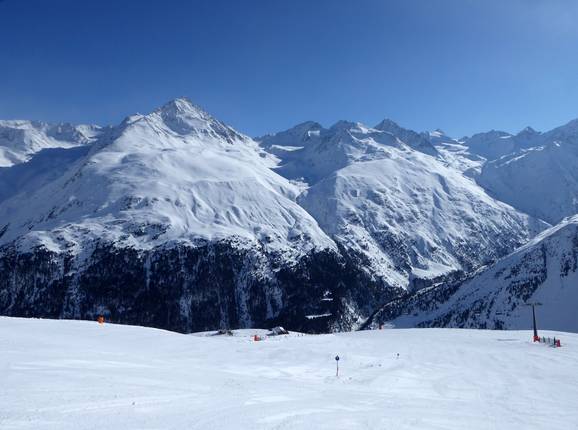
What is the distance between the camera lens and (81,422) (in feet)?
53.2

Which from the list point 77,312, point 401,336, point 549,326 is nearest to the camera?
point 401,336

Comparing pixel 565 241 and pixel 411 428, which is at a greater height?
pixel 565 241

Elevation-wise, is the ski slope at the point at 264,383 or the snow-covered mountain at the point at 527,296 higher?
the snow-covered mountain at the point at 527,296

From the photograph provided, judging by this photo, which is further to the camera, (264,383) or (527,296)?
(527,296)

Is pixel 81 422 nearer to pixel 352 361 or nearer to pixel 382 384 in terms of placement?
pixel 382 384

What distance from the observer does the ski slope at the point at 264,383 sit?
59.7ft

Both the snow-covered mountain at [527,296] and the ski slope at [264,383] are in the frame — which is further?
the snow-covered mountain at [527,296]

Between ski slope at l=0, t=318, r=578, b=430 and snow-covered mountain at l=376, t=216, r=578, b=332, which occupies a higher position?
snow-covered mountain at l=376, t=216, r=578, b=332

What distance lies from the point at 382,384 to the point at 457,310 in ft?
557

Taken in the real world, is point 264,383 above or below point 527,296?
below

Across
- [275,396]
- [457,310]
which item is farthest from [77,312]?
[275,396]

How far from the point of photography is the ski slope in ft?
59.7

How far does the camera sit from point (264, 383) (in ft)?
91.8

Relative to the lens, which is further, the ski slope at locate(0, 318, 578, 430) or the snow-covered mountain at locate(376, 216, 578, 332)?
the snow-covered mountain at locate(376, 216, 578, 332)
